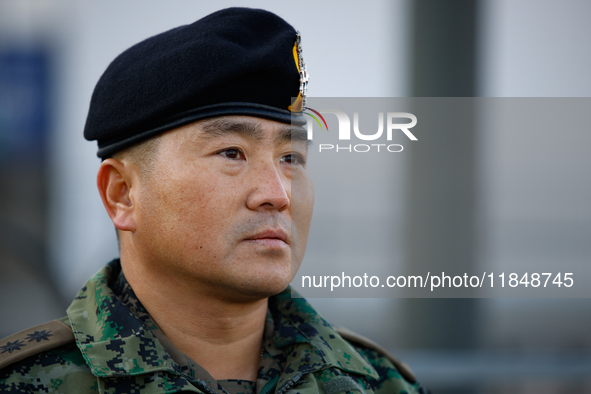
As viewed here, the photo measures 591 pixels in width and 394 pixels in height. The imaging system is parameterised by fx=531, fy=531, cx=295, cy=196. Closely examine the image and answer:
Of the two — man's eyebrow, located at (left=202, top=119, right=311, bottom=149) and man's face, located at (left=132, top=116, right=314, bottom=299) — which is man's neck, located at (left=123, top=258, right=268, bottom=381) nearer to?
man's face, located at (left=132, top=116, right=314, bottom=299)

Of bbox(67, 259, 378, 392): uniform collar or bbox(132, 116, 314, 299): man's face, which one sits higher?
bbox(132, 116, 314, 299): man's face

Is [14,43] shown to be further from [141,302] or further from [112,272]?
[141,302]

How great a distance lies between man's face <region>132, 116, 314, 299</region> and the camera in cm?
155

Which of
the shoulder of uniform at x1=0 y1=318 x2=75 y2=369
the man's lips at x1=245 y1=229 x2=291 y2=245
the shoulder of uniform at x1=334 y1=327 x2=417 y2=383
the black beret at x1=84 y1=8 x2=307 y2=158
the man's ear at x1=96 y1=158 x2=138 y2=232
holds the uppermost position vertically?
the black beret at x1=84 y1=8 x2=307 y2=158

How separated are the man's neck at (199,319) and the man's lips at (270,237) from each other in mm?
252

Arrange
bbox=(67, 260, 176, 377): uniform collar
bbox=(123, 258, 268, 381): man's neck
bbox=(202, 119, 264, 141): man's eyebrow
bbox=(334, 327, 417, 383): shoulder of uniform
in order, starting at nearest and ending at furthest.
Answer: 1. bbox=(67, 260, 176, 377): uniform collar
2. bbox=(202, 119, 264, 141): man's eyebrow
3. bbox=(123, 258, 268, 381): man's neck
4. bbox=(334, 327, 417, 383): shoulder of uniform

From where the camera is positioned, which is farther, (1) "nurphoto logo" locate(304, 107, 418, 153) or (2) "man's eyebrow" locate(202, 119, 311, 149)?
(1) "nurphoto logo" locate(304, 107, 418, 153)

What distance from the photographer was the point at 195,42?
162 centimetres

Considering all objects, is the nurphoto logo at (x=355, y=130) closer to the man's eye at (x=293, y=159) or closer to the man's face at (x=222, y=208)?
the man's eye at (x=293, y=159)

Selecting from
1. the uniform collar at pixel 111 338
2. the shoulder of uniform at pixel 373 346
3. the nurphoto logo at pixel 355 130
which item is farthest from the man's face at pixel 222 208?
the shoulder of uniform at pixel 373 346

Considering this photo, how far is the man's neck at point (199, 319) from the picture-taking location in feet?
5.51

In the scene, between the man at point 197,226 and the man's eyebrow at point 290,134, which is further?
the man's eyebrow at point 290,134

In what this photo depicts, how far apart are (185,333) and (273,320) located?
376 mm

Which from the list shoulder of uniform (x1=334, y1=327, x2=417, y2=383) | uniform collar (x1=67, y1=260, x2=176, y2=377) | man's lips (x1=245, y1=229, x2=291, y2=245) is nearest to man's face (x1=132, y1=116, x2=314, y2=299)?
man's lips (x1=245, y1=229, x2=291, y2=245)
